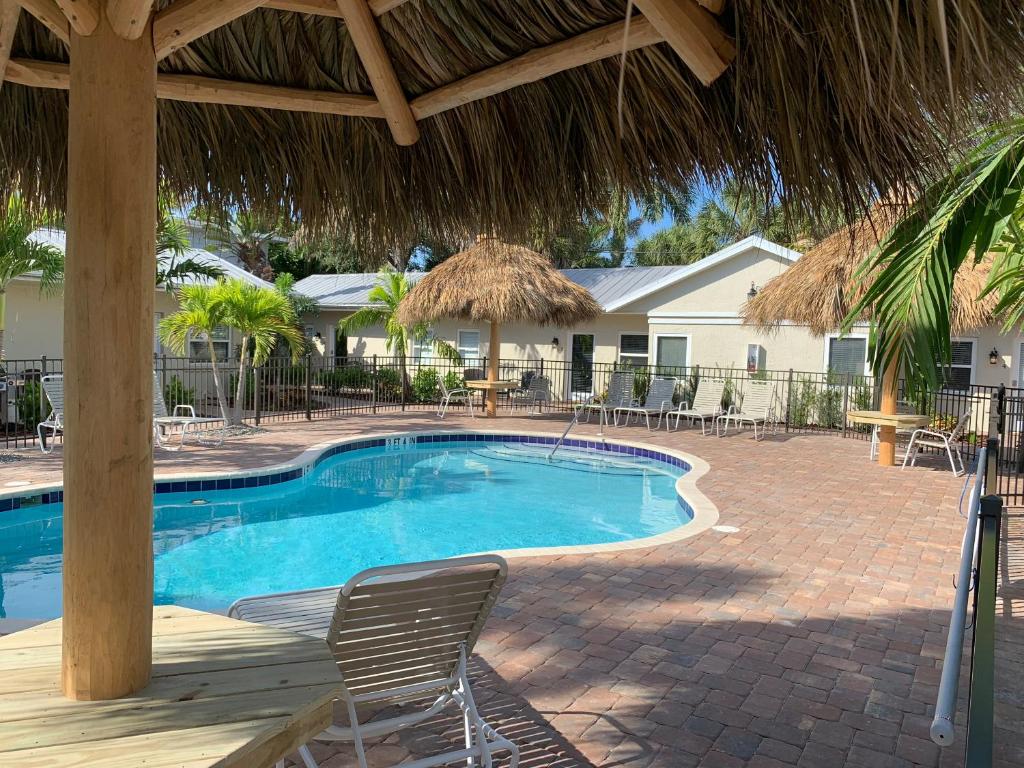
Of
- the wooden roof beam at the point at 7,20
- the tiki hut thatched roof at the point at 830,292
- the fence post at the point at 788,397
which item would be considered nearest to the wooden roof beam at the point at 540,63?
the wooden roof beam at the point at 7,20

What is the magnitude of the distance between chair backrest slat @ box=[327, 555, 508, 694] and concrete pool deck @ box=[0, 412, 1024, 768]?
0.54m

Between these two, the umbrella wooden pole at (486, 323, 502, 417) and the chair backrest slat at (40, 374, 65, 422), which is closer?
the chair backrest slat at (40, 374, 65, 422)

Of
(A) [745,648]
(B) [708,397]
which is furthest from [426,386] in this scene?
(A) [745,648]

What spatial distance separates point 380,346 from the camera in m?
24.8

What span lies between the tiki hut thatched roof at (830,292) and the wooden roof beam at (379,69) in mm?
9369

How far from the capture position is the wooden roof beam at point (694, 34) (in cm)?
239

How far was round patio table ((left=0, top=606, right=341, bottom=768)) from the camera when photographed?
5.83 feet

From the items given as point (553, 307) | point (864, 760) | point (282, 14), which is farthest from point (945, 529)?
point (553, 307)

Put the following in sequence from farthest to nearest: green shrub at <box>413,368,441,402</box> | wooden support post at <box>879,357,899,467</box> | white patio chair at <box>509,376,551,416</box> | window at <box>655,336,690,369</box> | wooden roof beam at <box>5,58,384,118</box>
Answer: green shrub at <box>413,368,441,402</box> → white patio chair at <box>509,376,551,416</box> → window at <box>655,336,690,369</box> → wooden support post at <box>879,357,899,467</box> → wooden roof beam at <box>5,58,384,118</box>

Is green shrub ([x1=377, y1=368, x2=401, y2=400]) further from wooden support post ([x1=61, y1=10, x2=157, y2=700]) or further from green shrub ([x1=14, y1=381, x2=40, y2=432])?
wooden support post ([x1=61, y1=10, x2=157, y2=700])

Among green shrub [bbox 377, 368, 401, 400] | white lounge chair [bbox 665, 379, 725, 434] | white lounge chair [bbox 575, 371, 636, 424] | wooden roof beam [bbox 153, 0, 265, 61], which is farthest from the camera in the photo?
green shrub [bbox 377, 368, 401, 400]

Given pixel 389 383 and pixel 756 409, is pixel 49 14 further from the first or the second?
pixel 389 383

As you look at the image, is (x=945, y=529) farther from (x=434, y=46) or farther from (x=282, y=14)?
(x=282, y=14)

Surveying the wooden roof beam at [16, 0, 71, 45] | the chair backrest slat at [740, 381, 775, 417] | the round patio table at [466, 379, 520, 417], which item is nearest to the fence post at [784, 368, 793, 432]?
the chair backrest slat at [740, 381, 775, 417]
